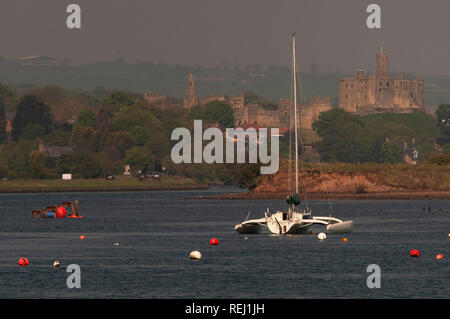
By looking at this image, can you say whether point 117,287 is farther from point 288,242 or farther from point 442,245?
point 442,245

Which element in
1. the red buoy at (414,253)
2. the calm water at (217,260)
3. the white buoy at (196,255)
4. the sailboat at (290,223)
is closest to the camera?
the calm water at (217,260)

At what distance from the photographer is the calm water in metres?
63.2

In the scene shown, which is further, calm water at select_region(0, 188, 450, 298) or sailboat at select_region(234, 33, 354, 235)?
sailboat at select_region(234, 33, 354, 235)

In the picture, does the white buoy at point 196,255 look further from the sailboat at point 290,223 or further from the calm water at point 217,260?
the sailboat at point 290,223

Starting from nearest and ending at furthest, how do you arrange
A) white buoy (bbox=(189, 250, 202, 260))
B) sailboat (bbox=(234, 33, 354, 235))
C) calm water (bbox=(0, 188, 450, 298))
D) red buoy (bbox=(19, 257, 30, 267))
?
1. calm water (bbox=(0, 188, 450, 298))
2. red buoy (bbox=(19, 257, 30, 267))
3. white buoy (bbox=(189, 250, 202, 260))
4. sailboat (bbox=(234, 33, 354, 235))

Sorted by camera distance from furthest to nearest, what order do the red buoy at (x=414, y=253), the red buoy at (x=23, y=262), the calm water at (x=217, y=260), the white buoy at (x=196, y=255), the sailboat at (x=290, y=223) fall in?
the sailboat at (x=290, y=223), the red buoy at (x=414, y=253), the white buoy at (x=196, y=255), the red buoy at (x=23, y=262), the calm water at (x=217, y=260)

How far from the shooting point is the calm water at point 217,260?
207 feet

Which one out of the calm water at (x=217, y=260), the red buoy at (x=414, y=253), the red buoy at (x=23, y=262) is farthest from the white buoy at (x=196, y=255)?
the red buoy at (x=414, y=253)

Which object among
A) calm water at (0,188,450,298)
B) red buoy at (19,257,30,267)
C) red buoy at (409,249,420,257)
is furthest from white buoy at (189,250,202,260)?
red buoy at (409,249,420,257)

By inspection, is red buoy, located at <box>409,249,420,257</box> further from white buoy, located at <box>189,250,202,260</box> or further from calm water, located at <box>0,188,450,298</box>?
white buoy, located at <box>189,250,202,260</box>

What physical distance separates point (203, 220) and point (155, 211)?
96.7 feet

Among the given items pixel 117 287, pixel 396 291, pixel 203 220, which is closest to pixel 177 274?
pixel 117 287

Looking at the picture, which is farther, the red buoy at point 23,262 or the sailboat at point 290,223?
the sailboat at point 290,223

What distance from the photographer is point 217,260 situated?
3159 inches
